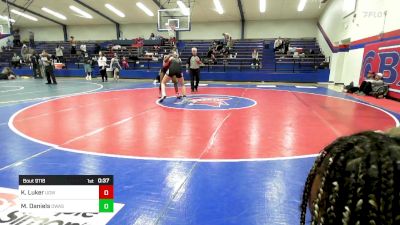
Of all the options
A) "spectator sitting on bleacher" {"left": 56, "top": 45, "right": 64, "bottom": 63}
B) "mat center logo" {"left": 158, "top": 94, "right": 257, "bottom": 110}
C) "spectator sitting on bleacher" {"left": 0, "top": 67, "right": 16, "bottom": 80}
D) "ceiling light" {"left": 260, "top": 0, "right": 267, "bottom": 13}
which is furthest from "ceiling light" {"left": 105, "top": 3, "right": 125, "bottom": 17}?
"mat center logo" {"left": 158, "top": 94, "right": 257, "bottom": 110}

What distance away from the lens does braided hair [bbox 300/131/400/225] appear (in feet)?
2.20

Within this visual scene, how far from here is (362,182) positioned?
680mm

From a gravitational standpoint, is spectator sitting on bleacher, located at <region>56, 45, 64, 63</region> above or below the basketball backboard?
below

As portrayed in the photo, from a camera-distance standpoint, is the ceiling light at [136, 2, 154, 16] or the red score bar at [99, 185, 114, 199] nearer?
the red score bar at [99, 185, 114, 199]

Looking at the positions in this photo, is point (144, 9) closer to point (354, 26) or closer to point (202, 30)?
point (202, 30)

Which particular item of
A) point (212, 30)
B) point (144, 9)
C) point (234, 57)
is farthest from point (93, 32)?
point (234, 57)

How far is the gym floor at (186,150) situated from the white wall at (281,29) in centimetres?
1883

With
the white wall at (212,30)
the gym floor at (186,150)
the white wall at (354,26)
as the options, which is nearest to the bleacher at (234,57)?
the white wall at (212,30)

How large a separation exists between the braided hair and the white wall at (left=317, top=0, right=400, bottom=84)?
12.0 m

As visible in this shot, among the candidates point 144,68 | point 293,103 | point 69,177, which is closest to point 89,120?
point 69,177

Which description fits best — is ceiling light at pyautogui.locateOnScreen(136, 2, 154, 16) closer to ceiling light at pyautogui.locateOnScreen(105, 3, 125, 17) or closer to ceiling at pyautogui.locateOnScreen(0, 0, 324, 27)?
ceiling at pyautogui.locateOnScreen(0, 0, 324, 27)

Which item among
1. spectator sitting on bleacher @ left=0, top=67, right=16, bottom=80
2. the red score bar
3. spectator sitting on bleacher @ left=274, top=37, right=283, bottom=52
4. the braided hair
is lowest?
spectator sitting on bleacher @ left=0, top=67, right=16, bottom=80

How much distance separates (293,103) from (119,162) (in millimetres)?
6679
